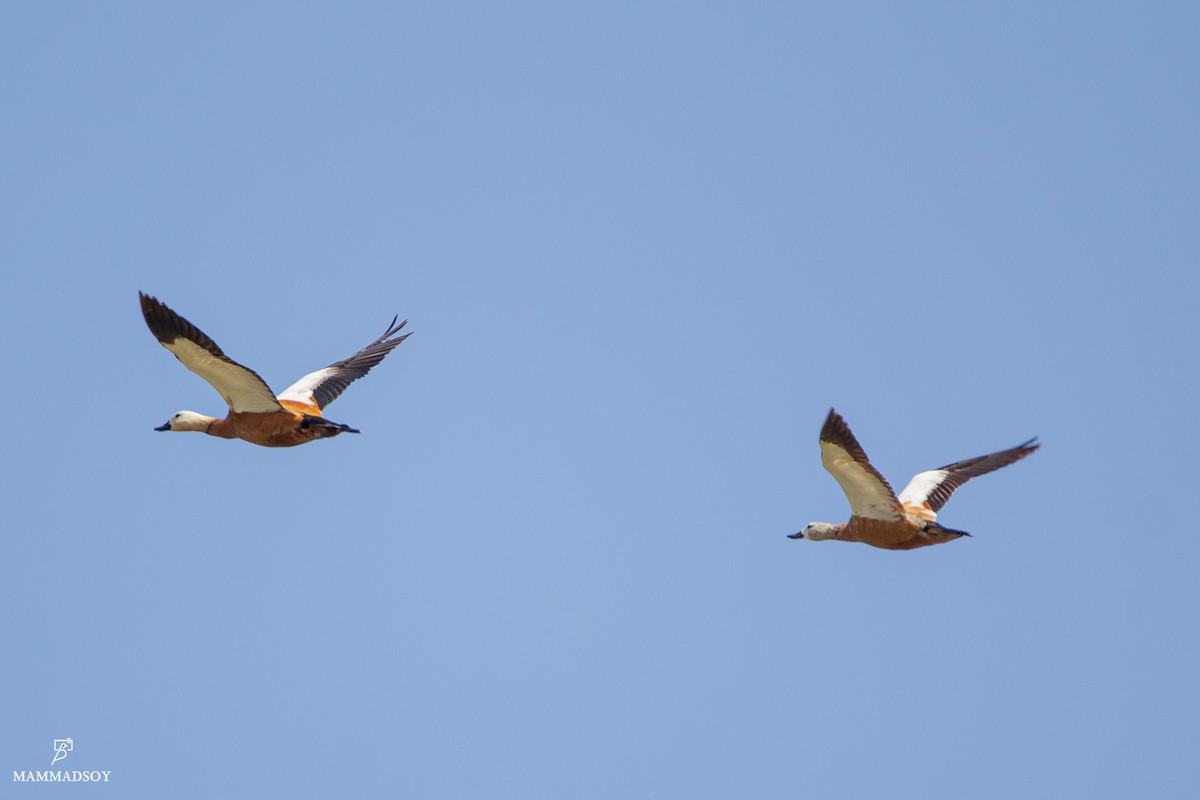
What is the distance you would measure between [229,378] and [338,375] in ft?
13.9

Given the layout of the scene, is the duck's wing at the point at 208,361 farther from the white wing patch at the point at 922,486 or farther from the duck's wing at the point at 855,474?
the white wing patch at the point at 922,486

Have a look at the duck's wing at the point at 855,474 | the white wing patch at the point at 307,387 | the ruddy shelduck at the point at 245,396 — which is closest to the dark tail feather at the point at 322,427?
the ruddy shelduck at the point at 245,396

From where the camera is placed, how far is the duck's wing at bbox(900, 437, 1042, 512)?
1048 inches

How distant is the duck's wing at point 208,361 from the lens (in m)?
23.4

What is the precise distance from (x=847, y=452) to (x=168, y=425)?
35.1 ft

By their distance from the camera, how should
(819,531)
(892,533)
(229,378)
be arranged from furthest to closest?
1. (819,531)
2. (892,533)
3. (229,378)

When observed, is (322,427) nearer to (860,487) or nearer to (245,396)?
(245,396)

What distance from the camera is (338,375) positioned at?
94.4ft

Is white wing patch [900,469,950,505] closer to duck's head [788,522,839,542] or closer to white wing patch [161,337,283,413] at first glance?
duck's head [788,522,839,542]

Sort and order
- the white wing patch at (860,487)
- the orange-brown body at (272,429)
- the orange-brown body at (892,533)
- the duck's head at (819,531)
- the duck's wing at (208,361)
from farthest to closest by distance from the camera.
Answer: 1. the duck's head at (819,531)
2. the orange-brown body at (272,429)
3. the orange-brown body at (892,533)
4. the white wing patch at (860,487)
5. the duck's wing at (208,361)

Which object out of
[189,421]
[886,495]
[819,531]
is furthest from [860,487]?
[189,421]

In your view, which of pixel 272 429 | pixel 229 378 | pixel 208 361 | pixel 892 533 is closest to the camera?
pixel 208 361

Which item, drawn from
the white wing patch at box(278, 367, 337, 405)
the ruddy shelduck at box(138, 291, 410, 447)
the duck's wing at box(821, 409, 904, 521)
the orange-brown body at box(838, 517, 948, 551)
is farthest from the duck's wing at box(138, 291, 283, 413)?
the orange-brown body at box(838, 517, 948, 551)

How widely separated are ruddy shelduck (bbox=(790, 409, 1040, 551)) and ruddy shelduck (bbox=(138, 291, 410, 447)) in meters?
7.23
